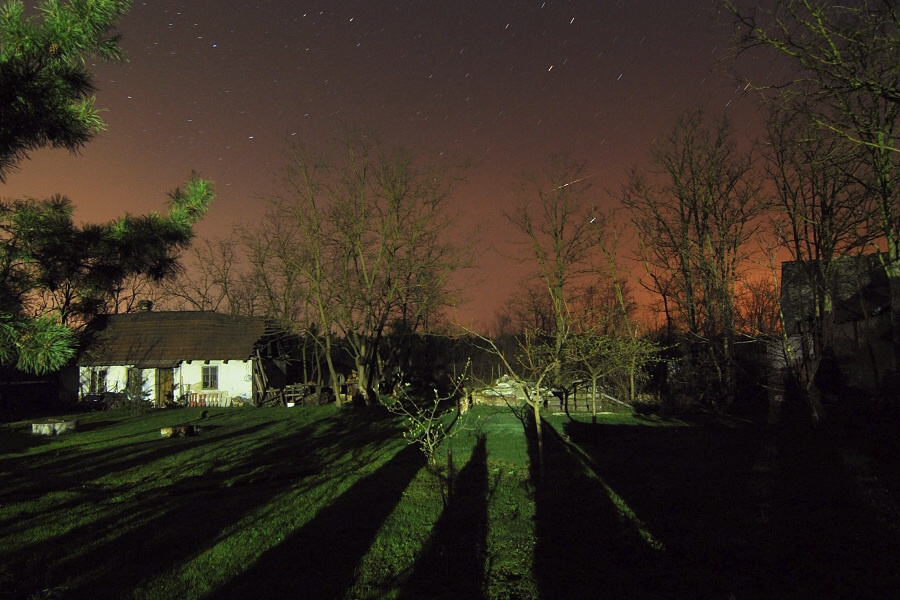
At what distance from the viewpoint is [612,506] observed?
809 cm

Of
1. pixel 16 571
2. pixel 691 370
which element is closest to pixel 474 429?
pixel 691 370

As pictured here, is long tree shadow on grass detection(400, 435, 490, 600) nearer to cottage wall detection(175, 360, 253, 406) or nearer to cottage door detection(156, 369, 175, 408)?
cottage wall detection(175, 360, 253, 406)

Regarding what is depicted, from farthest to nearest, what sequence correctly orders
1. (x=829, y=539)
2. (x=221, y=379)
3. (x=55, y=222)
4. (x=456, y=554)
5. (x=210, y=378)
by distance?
(x=210, y=378) < (x=221, y=379) < (x=456, y=554) < (x=829, y=539) < (x=55, y=222)

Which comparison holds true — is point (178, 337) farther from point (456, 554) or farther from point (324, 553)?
point (456, 554)

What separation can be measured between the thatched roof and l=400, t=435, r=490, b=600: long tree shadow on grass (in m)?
24.6

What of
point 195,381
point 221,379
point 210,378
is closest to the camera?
point 195,381

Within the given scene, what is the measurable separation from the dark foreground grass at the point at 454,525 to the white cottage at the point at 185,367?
623 inches

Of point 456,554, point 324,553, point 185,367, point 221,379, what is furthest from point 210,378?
point 456,554

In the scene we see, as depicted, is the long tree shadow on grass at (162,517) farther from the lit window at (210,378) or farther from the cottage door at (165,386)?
the cottage door at (165,386)

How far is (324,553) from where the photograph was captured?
6516 millimetres

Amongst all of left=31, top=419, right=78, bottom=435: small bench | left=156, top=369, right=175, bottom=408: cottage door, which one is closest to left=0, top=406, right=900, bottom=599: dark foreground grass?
left=31, top=419, right=78, bottom=435: small bench

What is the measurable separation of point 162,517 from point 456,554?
4.75 m

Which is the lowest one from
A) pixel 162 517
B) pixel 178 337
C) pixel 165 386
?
pixel 162 517

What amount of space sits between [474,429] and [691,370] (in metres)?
10.9
